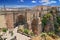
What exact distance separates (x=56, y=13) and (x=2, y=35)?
718 millimetres

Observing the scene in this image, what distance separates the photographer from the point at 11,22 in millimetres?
2805

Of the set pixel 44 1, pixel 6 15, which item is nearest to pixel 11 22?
pixel 6 15

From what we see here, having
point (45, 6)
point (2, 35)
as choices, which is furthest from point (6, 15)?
point (45, 6)

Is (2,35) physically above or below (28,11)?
below


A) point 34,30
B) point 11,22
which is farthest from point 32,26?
point 11,22

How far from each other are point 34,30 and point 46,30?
148mm

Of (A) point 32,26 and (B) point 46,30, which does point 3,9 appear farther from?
(B) point 46,30

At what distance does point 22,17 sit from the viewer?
2.80 meters

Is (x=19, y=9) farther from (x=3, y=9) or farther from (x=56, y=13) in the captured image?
(x=56, y=13)

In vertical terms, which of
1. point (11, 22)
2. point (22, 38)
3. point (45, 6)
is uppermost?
point (45, 6)

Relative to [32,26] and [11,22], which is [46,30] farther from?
[11,22]

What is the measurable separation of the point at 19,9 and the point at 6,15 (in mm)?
176

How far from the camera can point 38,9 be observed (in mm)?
2779

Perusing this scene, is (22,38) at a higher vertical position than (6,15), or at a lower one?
lower
